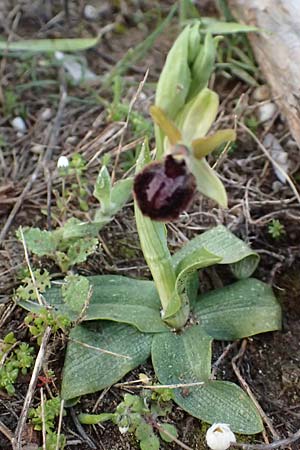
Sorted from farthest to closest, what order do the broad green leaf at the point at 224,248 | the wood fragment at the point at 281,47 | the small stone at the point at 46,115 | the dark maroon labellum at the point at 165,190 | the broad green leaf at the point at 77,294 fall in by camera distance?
the small stone at the point at 46,115
the wood fragment at the point at 281,47
the broad green leaf at the point at 224,248
the broad green leaf at the point at 77,294
the dark maroon labellum at the point at 165,190

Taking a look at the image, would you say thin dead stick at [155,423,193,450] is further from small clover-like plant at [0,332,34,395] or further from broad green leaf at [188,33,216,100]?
broad green leaf at [188,33,216,100]

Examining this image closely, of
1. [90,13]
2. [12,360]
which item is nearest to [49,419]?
[12,360]

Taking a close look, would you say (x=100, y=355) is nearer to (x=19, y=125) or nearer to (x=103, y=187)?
(x=103, y=187)

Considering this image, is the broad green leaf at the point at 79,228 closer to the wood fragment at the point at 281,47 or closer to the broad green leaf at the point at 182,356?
the broad green leaf at the point at 182,356

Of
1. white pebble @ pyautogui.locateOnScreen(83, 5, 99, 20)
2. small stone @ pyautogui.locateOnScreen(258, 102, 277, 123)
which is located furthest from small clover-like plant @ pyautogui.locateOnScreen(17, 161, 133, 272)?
white pebble @ pyautogui.locateOnScreen(83, 5, 99, 20)

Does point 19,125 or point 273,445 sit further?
point 19,125

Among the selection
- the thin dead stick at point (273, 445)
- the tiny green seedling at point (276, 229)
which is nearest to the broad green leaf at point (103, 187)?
the tiny green seedling at point (276, 229)

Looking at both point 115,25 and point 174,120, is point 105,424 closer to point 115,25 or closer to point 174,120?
point 174,120
